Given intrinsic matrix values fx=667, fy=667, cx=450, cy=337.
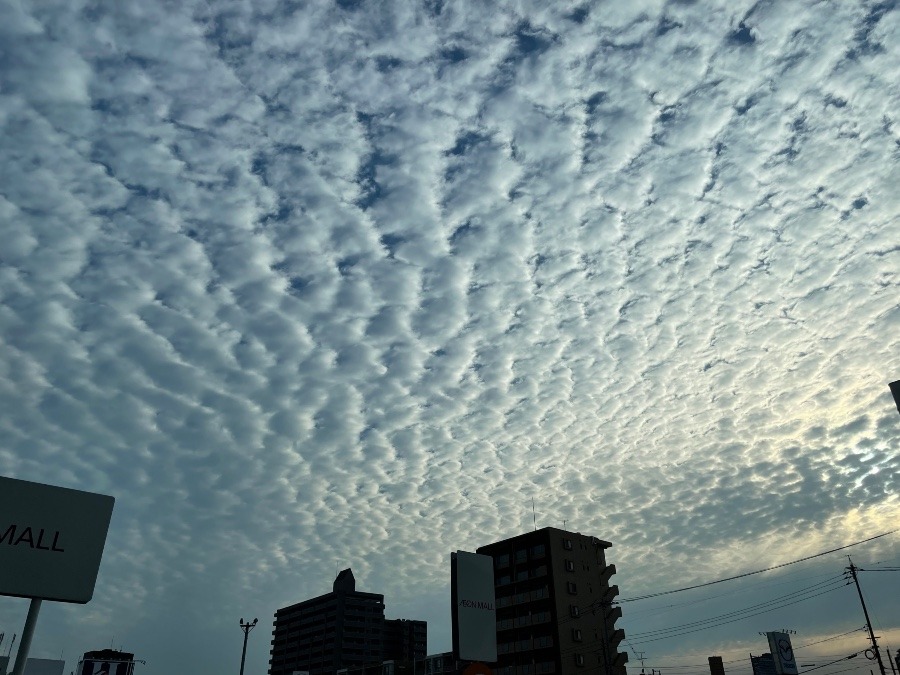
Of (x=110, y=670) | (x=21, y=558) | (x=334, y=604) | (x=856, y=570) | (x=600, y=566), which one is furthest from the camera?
(x=334, y=604)

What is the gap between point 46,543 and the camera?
6066mm

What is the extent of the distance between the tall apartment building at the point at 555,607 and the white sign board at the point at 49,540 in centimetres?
7852

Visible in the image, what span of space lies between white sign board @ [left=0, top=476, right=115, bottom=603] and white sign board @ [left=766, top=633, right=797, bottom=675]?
4554 inches

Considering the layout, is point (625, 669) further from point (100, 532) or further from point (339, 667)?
point (339, 667)

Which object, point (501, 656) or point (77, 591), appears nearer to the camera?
point (77, 591)

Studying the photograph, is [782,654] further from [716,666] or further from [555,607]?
[555,607]

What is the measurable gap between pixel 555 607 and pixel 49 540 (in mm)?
79847

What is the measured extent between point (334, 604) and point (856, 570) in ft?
498

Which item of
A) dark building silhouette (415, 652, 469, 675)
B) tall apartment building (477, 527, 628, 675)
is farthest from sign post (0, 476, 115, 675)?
dark building silhouette (415, 652, 469, 675)

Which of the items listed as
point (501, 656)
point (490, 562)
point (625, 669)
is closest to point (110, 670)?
point (490, 562)

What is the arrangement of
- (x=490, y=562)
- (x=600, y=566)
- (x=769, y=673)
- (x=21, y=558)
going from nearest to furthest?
1. (x=21, y=558)
2. (x=490, y=562)
3. (x=600, y=566)
4. (x=769, y=673)

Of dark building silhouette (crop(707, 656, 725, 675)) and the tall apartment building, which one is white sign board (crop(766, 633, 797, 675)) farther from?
the tall apartment building

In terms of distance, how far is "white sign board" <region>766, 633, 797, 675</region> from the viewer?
100 m

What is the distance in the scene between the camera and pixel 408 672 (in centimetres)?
10881
